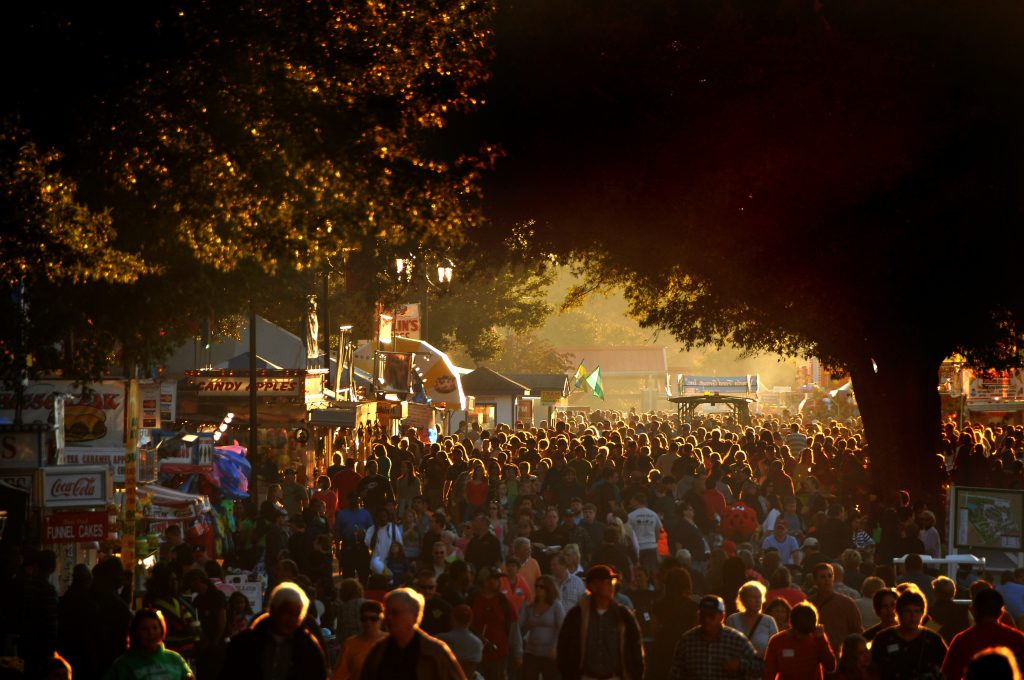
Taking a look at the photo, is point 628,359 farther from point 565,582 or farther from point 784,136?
point 565,582

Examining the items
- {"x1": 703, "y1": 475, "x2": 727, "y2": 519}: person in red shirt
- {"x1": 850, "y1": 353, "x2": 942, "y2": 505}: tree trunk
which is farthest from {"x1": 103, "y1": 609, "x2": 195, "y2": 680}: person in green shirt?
{"x1": 850, "y1": 353, "x2": 942, "y2": 505}: tree trunk

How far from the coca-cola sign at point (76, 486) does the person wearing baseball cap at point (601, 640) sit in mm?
6707

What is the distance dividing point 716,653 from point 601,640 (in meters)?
0.86

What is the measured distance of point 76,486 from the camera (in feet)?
49.5

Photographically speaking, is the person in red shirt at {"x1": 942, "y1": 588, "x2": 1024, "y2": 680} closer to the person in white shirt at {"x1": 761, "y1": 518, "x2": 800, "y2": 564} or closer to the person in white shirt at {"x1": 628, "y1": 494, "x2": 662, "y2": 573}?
the person in white shirt at {"x1": 761, "y1": 518, "x2": 800, "y2": 564}

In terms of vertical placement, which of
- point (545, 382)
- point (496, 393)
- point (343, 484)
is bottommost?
point (343, 484)

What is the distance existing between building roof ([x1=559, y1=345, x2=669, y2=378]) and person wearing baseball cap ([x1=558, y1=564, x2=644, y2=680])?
121779 millimetres

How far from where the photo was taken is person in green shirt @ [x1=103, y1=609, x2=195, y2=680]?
892cm

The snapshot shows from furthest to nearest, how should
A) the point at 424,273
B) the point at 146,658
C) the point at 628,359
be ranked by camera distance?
the point at 628,359
the point at 424,273
the point at 146,658

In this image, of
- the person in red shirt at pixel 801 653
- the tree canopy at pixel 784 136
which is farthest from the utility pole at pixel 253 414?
the person in red shirt at pixel 801 653

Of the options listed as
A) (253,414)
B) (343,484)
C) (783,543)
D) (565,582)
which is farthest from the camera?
(253,414)

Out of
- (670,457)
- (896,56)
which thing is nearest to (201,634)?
(896,56)

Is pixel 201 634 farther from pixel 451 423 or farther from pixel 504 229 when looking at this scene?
pixel 451 423

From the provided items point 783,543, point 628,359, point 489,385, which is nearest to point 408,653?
point 783,543
